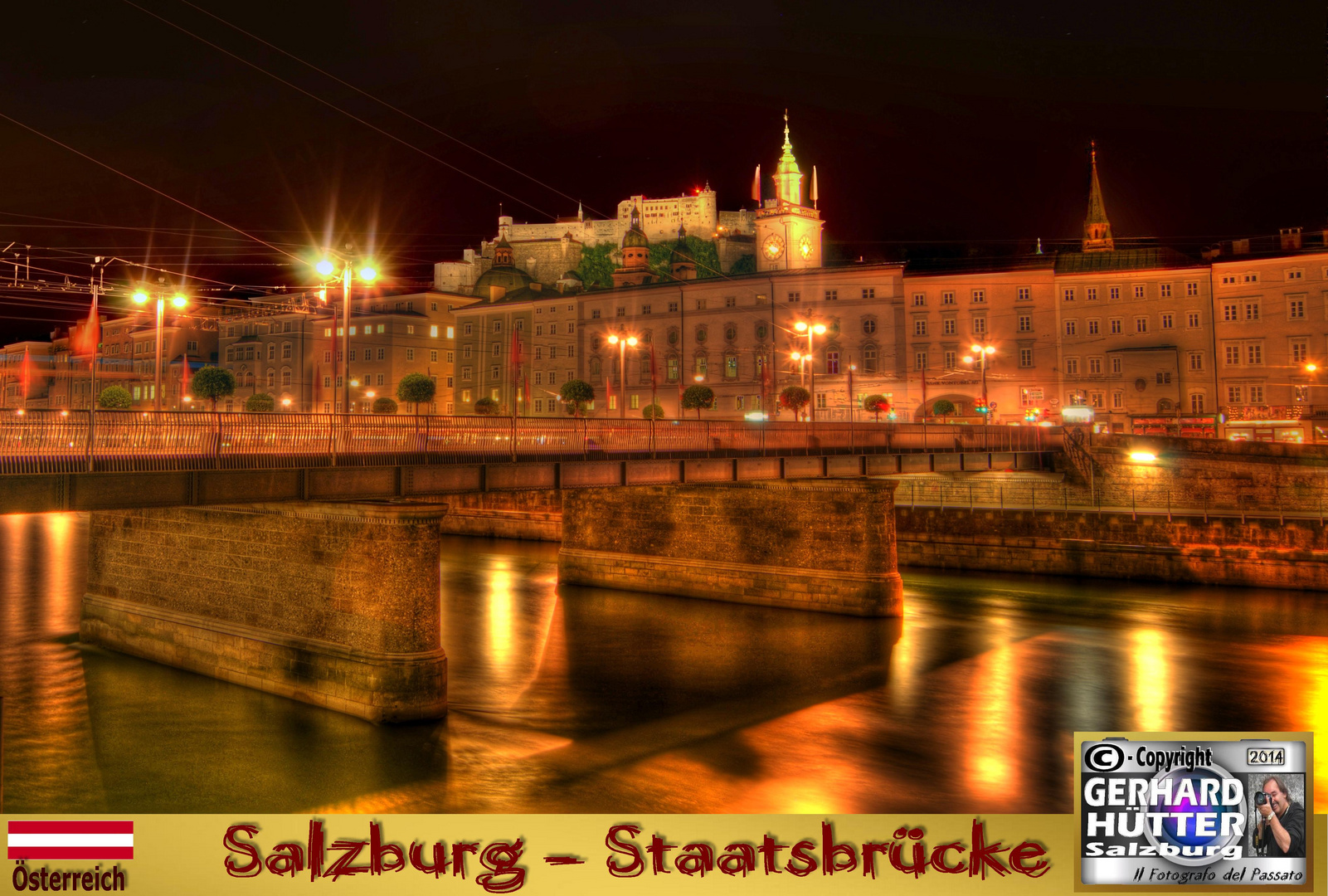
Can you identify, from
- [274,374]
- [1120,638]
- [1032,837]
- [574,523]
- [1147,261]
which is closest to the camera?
[1032,837]

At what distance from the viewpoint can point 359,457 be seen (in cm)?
2148

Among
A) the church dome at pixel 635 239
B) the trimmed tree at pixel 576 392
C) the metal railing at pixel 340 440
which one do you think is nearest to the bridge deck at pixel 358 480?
the metal railing at pixel 340 440

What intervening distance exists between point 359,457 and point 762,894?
12565 millimetres

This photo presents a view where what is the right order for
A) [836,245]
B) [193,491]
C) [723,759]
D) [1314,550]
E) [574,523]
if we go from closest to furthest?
[193,491] < [723,759] < [1314,550] < [574,523] < [836,245]

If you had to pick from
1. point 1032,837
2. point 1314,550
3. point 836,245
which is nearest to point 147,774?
point 1032,837

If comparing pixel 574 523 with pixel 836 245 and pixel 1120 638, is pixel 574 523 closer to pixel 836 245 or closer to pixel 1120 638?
pixel 1120 638

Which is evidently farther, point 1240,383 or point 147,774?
point 1240,383

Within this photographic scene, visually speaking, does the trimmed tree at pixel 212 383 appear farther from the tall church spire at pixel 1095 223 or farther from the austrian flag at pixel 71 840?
the tall church spire at pixel 1095 223

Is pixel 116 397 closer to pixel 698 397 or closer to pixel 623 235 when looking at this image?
pixel 698 397

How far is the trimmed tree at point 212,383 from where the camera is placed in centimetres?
7212

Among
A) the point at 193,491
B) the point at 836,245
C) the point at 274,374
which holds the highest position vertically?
the point at 836,245

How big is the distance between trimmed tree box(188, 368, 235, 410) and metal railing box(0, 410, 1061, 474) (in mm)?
49875

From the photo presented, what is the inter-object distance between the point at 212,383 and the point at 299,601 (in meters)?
55.0

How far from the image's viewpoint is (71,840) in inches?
607
